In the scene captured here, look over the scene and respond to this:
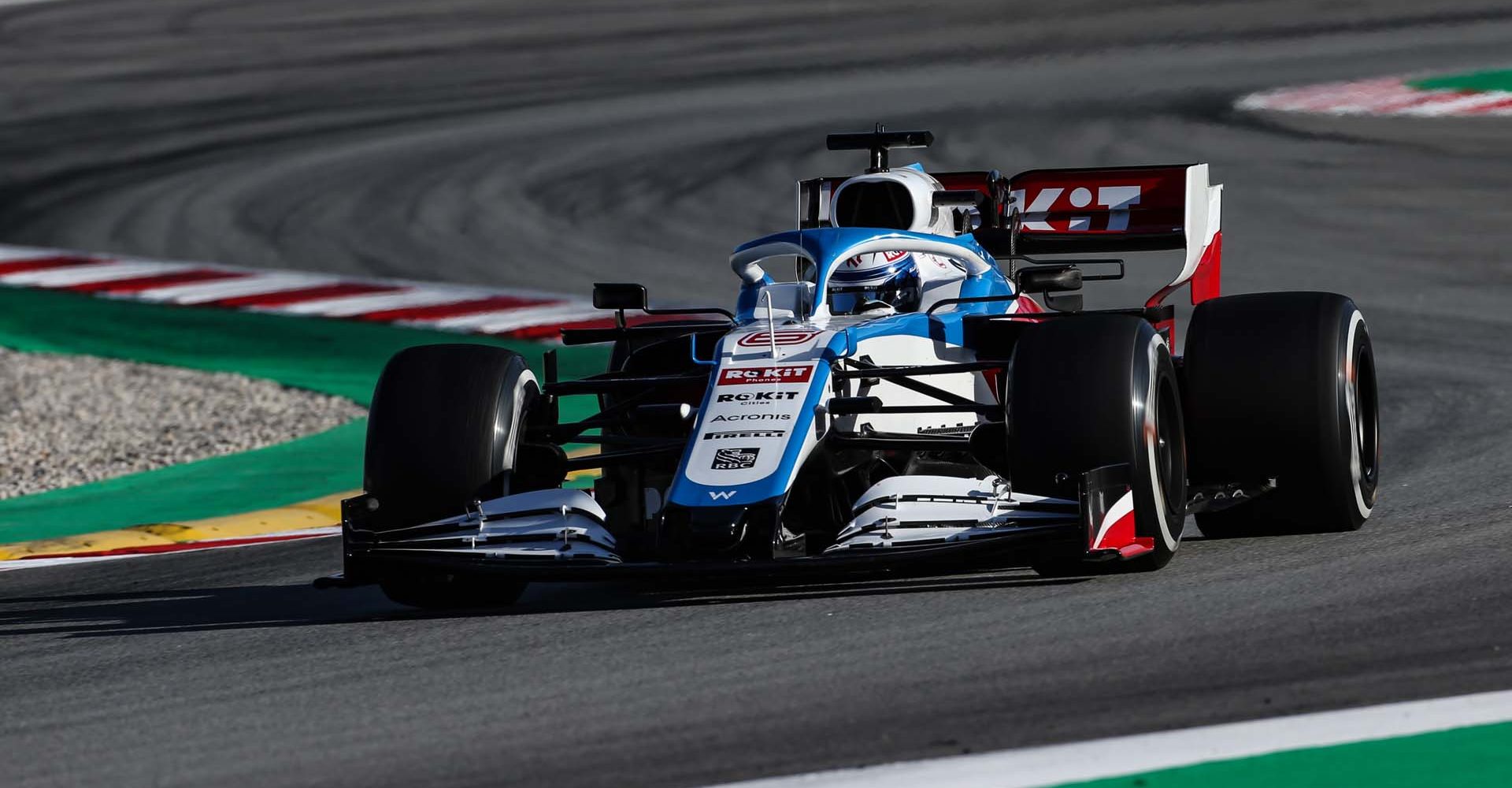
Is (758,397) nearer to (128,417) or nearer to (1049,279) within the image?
(1049,279)

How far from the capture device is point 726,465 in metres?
7.23

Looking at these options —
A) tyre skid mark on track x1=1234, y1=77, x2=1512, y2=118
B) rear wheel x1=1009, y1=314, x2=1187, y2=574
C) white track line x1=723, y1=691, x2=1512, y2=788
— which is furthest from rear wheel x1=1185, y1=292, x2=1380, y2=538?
tyre skid mark on track x1=1234, y1=77, x2=1512, y2=118

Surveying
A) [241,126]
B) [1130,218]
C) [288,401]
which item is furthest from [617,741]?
[241,126]

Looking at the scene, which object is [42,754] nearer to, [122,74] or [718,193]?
[718,193]

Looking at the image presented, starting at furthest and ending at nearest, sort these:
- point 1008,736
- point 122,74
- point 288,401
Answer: point 122,74
point 288,401
point 1008,736

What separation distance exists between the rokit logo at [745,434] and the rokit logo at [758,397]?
0.15m

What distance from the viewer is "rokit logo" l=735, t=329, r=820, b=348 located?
25.5ft

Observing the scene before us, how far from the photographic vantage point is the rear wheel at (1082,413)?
716 centimetres

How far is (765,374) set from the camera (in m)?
7.58

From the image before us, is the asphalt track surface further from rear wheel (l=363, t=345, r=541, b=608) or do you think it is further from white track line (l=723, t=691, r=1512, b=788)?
rear wheel (l=363, t=345, r=541, b=608)

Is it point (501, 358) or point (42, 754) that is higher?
point (501, 358)

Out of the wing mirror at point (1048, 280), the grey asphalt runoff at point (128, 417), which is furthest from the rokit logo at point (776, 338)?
the grey asphalt runoff at point (128, 417)

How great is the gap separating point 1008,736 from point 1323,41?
2181cm

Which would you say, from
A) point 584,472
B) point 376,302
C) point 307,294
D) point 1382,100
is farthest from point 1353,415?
point 1382,100
